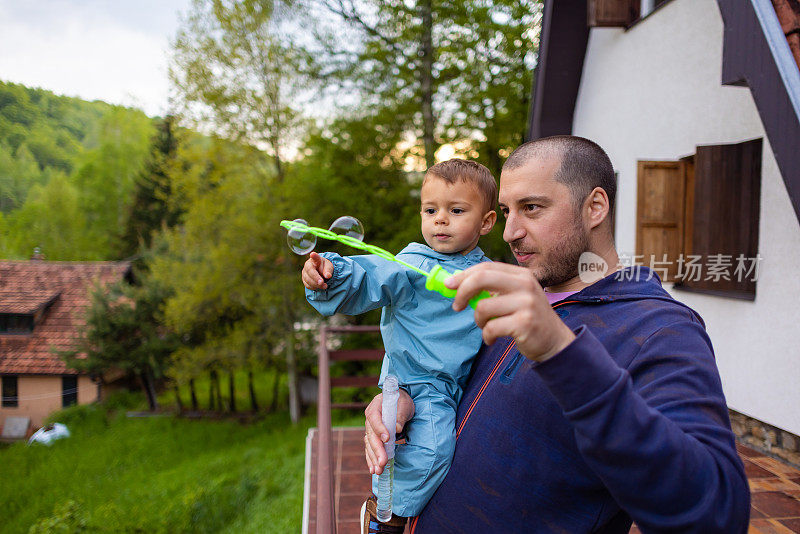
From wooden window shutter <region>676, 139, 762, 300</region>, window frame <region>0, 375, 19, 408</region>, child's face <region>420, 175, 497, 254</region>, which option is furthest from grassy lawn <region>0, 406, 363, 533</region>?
child's face <region>420, 175, 497, 254</region>

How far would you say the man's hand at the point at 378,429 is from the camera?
1.39 metres

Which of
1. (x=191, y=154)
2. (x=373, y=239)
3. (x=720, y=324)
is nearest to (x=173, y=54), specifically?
(x=191, y=154)

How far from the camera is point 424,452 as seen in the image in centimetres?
141

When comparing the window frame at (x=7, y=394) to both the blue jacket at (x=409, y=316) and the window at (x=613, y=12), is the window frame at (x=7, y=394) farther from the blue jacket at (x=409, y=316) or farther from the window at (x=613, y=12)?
the blue jacket at (x=409, y=316)

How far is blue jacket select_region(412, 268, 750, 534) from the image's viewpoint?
2.30 feet

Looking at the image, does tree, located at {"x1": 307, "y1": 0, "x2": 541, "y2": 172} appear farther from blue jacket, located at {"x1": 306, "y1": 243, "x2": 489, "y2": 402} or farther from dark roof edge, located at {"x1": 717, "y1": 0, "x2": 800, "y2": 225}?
blue jacket, located at {"x1": 306, "y1": 243, "x2": 489, "y2": 402}

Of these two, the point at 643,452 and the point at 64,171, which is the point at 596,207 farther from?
the point at 64,171

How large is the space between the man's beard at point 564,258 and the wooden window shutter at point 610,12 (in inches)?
240

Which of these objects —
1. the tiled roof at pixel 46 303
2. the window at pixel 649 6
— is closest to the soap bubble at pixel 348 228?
the window at pixel 649 6

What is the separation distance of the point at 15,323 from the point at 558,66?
2794cm

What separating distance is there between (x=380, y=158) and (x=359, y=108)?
4.84ft

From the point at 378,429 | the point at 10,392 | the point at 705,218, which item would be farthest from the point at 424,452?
the point at 10,392

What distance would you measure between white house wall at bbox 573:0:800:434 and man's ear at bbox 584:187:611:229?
364 centimetres

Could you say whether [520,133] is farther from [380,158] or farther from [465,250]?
[465,250]
